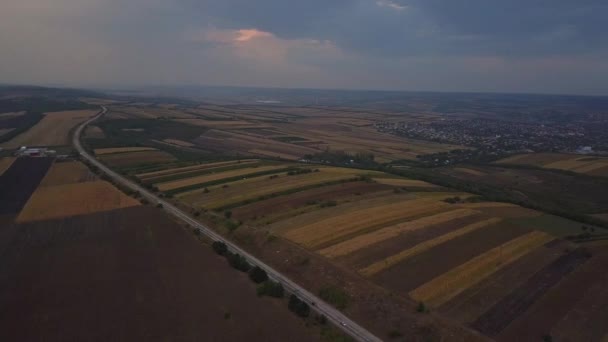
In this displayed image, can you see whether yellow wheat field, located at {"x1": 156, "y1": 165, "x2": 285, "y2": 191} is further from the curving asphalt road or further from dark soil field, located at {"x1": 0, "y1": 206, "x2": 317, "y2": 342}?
dark soil field, located at {"x1": 0, "y1": 206, "x2": 317, "y2": 342}

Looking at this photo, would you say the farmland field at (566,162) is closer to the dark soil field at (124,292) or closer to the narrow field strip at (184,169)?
the narrow field strip at (184,169)

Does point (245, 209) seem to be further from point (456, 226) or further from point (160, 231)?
point (456, 226)

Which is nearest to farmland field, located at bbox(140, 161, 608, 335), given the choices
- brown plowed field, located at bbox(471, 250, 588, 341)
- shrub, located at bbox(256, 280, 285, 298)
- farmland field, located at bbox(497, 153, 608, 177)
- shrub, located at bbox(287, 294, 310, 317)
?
brown plowed field, located at bbox(471, 250, 588, 341)

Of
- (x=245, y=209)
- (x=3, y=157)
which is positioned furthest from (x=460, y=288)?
(x=3, y=157)

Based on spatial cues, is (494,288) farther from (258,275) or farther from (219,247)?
(219,247)

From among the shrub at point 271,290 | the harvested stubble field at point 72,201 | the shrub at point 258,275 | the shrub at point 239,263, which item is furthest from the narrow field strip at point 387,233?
the harvested stubble field at point 72,201

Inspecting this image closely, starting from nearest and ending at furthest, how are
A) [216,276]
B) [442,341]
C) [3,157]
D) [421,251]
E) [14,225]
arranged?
[442,341]
[216,276]
[421,251]
[14,225]
[3,157]

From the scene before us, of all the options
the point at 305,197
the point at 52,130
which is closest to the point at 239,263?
the point at 305,197

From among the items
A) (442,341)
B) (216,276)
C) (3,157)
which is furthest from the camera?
(3,157)
